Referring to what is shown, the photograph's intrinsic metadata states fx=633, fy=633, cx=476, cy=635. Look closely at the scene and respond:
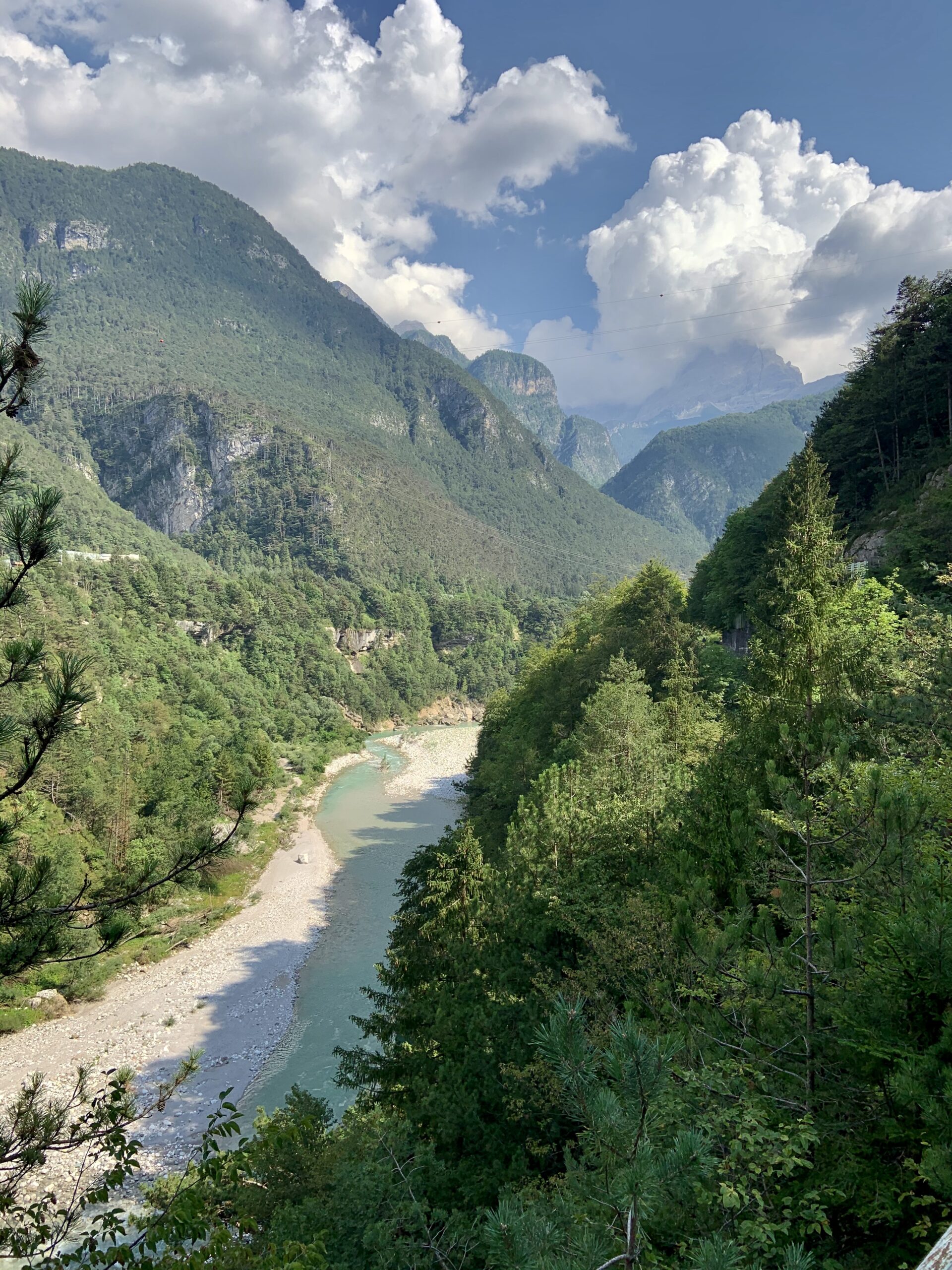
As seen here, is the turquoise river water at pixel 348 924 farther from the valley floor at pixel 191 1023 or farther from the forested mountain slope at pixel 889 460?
the forested mountain slope at pixel 889 460

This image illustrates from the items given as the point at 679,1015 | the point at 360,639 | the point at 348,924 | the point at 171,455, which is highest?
the point at 171,455

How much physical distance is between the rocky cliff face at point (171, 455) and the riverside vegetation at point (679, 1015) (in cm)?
16818

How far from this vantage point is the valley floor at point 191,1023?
19234mm

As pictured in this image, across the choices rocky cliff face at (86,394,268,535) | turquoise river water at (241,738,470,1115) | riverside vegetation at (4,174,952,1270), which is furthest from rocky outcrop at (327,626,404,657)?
riverside vegetation at (4,174,952,1270)

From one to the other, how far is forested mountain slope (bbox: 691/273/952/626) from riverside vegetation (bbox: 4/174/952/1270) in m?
0.45

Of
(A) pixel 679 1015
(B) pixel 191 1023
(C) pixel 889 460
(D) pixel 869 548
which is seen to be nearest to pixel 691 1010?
(A) pixel 679 1015

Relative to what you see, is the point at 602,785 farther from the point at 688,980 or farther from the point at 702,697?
the point at 688,980

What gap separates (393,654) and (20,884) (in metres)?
105

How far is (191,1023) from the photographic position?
78.2 feet

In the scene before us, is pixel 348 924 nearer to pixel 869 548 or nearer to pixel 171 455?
pixel 869 548

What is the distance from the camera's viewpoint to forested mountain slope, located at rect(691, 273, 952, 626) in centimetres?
2127

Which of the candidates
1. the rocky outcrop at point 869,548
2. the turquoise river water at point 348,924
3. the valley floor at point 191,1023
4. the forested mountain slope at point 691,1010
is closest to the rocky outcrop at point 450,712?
the turquoise river water at point 348,924

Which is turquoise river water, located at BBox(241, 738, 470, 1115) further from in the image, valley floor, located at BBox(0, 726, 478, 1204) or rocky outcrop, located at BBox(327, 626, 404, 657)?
rocky outcrop, located at BBox(327, 626, 404, 657)

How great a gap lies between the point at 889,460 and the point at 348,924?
3409cm
